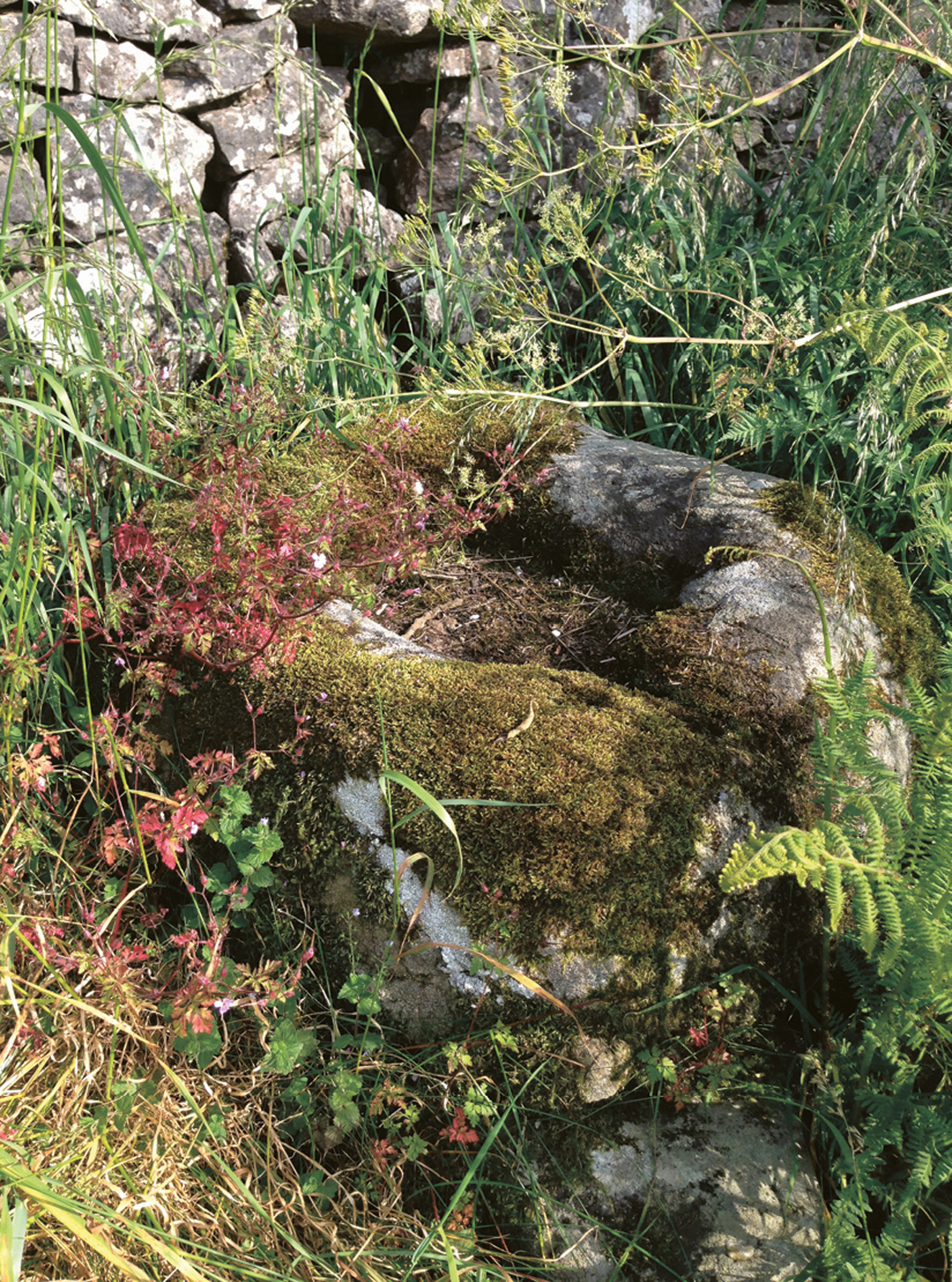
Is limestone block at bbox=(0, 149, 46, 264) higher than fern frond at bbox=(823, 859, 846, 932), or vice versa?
limestone block at bbox=(0, 149, 46, 264)

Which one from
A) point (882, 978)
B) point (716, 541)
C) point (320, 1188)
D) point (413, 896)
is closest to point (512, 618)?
point (716, 541)

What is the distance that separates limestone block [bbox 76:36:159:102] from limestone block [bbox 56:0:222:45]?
45mm

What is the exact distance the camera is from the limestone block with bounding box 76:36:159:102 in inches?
127

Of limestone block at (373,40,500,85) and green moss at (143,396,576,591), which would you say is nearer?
green moss at (143,396,576,591)

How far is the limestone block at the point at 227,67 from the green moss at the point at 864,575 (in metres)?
2.58

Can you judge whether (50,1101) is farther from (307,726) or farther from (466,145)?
(466,145)

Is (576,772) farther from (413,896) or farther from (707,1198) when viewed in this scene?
(707,1198)

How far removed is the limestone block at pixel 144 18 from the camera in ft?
10.4

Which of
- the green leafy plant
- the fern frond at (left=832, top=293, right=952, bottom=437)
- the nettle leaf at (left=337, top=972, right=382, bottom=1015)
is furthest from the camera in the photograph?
the fern frond at (left=832, top=293, right=952, bottom=437)

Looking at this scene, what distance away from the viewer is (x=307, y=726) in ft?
7.23

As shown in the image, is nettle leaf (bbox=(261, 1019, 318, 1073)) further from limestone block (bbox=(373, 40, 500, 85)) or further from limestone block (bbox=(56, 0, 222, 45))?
limestone block (bbox=(373, 40, 500, 85))

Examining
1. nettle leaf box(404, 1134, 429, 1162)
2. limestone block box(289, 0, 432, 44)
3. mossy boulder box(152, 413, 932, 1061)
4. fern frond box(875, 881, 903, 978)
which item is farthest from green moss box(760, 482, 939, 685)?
limestone block box(289, 0, 432, 44)

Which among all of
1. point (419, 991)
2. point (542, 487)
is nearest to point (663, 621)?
point (542, 487)

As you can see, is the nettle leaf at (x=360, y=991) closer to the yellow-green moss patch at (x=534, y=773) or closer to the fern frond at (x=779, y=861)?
the yellow-green moss patch at (x=534, y=773)
